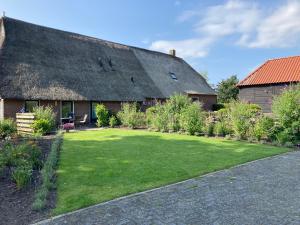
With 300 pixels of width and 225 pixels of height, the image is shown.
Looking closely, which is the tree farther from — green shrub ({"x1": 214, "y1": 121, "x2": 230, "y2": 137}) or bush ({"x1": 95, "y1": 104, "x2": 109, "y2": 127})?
green shrub ({"x1": 214, "y1": 121, "x2": 230, "y2": 137})

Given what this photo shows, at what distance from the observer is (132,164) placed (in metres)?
8.19

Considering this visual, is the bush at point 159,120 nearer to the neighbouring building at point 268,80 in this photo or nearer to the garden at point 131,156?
the garden at point 131,156

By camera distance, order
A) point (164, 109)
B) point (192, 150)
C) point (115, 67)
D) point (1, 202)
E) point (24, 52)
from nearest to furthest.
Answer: point (1, 202) → point (192, 150) → point (164, 109) → point (24, 52) → point (115, 67)

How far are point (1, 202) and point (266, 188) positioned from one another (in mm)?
5337

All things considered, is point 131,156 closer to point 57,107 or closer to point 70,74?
point 57,107

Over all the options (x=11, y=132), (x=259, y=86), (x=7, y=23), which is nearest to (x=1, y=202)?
(x=11, y=132)

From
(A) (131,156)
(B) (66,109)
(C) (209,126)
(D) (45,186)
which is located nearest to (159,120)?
(C) (209,126)

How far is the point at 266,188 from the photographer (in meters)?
6.14

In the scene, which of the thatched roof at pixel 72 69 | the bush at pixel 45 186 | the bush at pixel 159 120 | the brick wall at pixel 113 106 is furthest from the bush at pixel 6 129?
the brick wall at pixel 113 106

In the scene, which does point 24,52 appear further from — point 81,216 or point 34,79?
point 81,216

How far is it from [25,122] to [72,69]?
762 cm

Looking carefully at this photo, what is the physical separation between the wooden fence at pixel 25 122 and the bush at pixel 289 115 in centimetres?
1275

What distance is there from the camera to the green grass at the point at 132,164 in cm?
580

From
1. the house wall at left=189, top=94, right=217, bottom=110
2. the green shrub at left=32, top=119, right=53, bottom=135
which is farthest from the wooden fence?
the house wall at left=189, top=94, right=217, bottom=110
